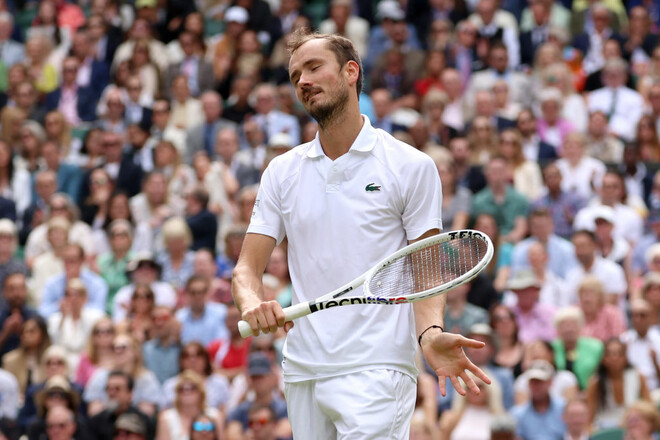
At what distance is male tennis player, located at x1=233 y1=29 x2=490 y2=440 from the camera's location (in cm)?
506

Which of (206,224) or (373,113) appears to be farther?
(373,113)

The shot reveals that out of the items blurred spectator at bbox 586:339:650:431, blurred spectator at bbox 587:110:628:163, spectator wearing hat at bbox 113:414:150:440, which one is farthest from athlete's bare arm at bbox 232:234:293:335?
blurred spectator at bbox 587:110:628:163

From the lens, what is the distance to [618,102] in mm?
14570

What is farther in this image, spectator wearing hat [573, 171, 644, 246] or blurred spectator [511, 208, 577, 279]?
spectator wearing hat [573, 171, 644, 246]

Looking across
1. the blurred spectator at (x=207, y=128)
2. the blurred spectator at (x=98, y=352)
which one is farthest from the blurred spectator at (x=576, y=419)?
the blurred spectator at (x=207, y=128)

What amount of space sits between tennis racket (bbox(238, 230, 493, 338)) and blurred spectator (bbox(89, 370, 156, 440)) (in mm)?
5226

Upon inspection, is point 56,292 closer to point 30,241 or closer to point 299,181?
point 30,241

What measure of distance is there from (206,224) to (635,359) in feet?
14.9

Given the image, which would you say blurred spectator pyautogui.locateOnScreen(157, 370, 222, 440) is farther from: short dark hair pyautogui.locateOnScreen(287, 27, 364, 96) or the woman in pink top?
short dark hair pyautogui.locateOnScreen(287, 27, 364, 96)

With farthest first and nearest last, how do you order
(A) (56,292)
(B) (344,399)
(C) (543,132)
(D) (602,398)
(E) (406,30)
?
(E) (406,30)
(C) (543,132)
(A) (56,292)
(D) (602,398)
(B) (344,399)

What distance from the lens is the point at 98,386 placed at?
1077cm

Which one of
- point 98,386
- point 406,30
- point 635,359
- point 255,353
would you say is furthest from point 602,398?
point 406,30

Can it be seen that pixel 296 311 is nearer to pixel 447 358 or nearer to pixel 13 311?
pixel 447 358

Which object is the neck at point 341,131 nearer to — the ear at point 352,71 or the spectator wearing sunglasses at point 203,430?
the ear at point 352,71
